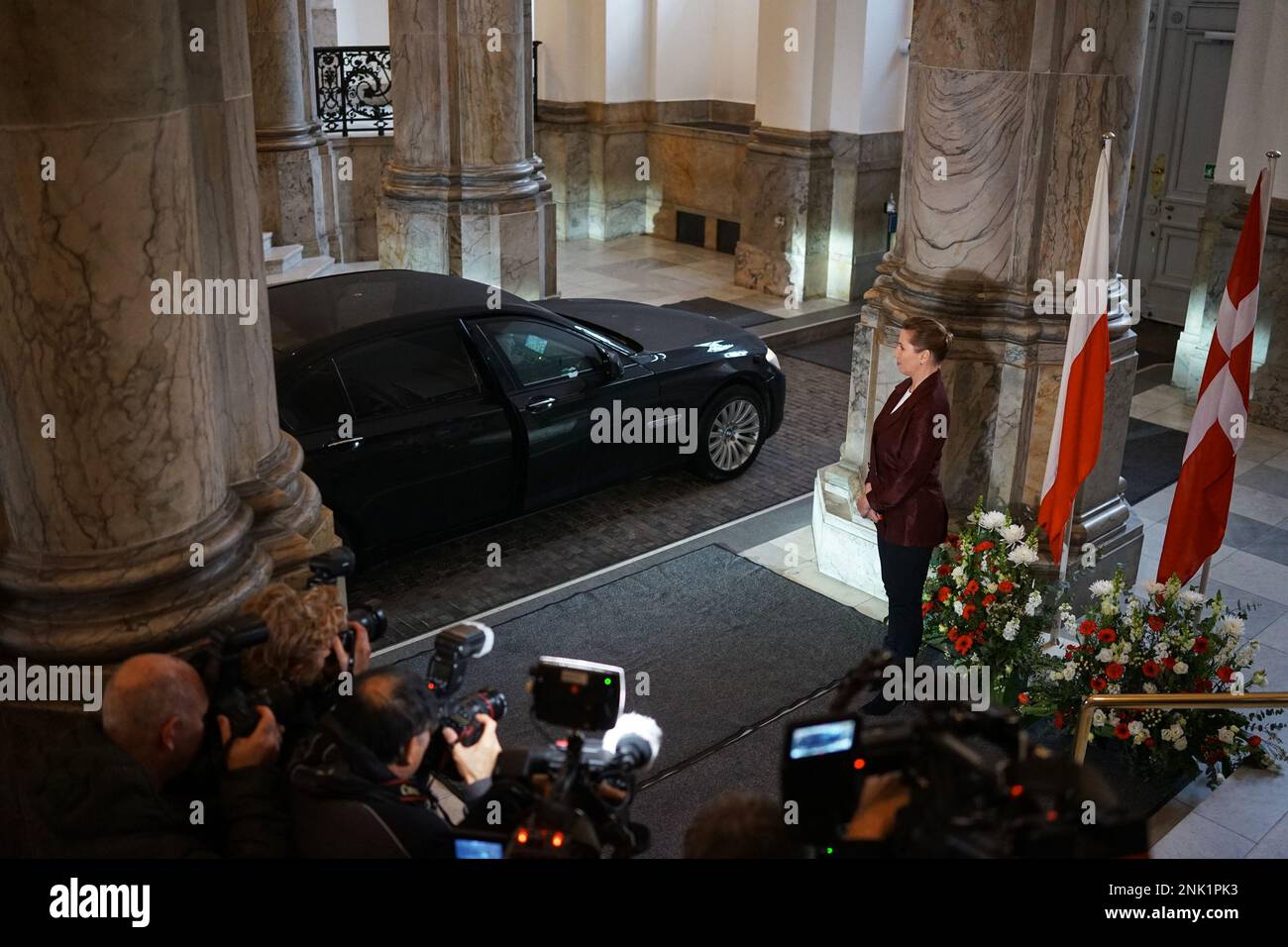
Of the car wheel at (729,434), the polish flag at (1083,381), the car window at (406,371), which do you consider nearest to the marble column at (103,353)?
the car window at (406,371)

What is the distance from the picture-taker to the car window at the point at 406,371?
22.7 ft

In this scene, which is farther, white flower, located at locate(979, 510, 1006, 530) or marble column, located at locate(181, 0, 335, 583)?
white flower, located at locate(979, 510, 1006, 530)

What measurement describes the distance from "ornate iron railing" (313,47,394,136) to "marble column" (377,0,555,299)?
356 centimetres

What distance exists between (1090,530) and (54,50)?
5.25 m

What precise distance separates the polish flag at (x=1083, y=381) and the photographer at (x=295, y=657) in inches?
146

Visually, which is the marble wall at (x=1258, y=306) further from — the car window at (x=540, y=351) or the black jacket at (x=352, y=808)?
the black jacket at (x=352, y=808)

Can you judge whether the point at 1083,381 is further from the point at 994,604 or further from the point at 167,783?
the point at 167,783

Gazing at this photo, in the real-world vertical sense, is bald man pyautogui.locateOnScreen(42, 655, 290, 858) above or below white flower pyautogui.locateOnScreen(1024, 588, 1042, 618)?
above

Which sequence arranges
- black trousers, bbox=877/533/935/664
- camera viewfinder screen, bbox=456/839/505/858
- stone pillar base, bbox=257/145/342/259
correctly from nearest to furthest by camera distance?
1. camera viewfinder screen, bbox=456/839/505/858
2. black trousers, bbox=877/533/935/664
3. stone pillar base, bbox=257/145/342/259

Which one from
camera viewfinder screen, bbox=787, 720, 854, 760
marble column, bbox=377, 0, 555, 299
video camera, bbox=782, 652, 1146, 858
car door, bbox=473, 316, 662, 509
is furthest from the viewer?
marble column, bbox=377, 0, 555, 299

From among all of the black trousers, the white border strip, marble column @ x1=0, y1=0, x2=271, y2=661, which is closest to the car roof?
the white border strip

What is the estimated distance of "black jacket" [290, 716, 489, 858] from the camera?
3012mm

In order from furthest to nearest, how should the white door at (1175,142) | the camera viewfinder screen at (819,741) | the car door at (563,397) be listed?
the white door at (1175,142) < the car door at (563,397) < the camera viewfinder screen at (819,741)

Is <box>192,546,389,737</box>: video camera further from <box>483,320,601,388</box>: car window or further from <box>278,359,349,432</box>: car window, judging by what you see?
<box>483,320,601,388</box>: car window
